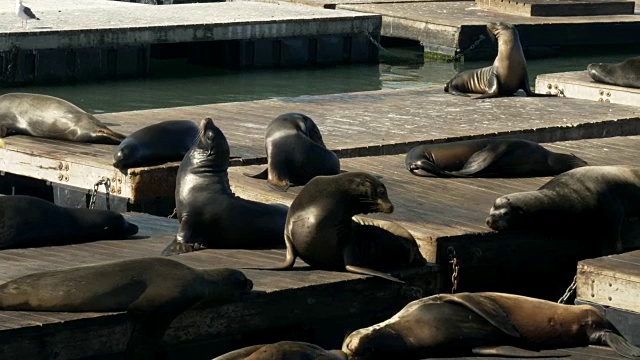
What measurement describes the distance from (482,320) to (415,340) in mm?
303

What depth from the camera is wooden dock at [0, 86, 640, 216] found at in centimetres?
978

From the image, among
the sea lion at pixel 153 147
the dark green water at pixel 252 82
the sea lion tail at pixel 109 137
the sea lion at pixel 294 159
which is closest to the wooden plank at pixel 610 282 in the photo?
the sea lion at pixel 294 159

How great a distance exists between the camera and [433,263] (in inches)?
304

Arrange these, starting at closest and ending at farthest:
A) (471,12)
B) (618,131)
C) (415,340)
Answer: (415,340), (618,131), (471,12)

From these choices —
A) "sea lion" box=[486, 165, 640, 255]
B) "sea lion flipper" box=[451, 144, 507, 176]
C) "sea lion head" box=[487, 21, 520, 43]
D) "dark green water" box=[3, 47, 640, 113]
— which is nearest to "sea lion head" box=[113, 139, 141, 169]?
"sea lion flipper" box=[451, 144, 507, 176]

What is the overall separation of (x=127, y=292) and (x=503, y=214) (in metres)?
2.35

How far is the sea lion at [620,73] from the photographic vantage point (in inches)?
571

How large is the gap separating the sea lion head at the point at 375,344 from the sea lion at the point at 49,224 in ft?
6.81

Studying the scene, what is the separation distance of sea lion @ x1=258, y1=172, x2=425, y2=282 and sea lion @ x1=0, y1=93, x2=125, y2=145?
11.4 ft

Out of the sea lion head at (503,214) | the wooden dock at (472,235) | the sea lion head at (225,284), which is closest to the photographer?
the sea lion head at (225,284)

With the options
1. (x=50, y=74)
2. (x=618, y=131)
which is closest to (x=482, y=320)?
(x=618, y=131)

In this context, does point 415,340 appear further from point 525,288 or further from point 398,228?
point 525,288

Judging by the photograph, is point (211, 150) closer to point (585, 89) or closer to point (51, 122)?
point (51, 122)

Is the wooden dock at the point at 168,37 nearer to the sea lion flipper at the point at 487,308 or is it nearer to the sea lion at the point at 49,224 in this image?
the sea lion at the point at 49,224
